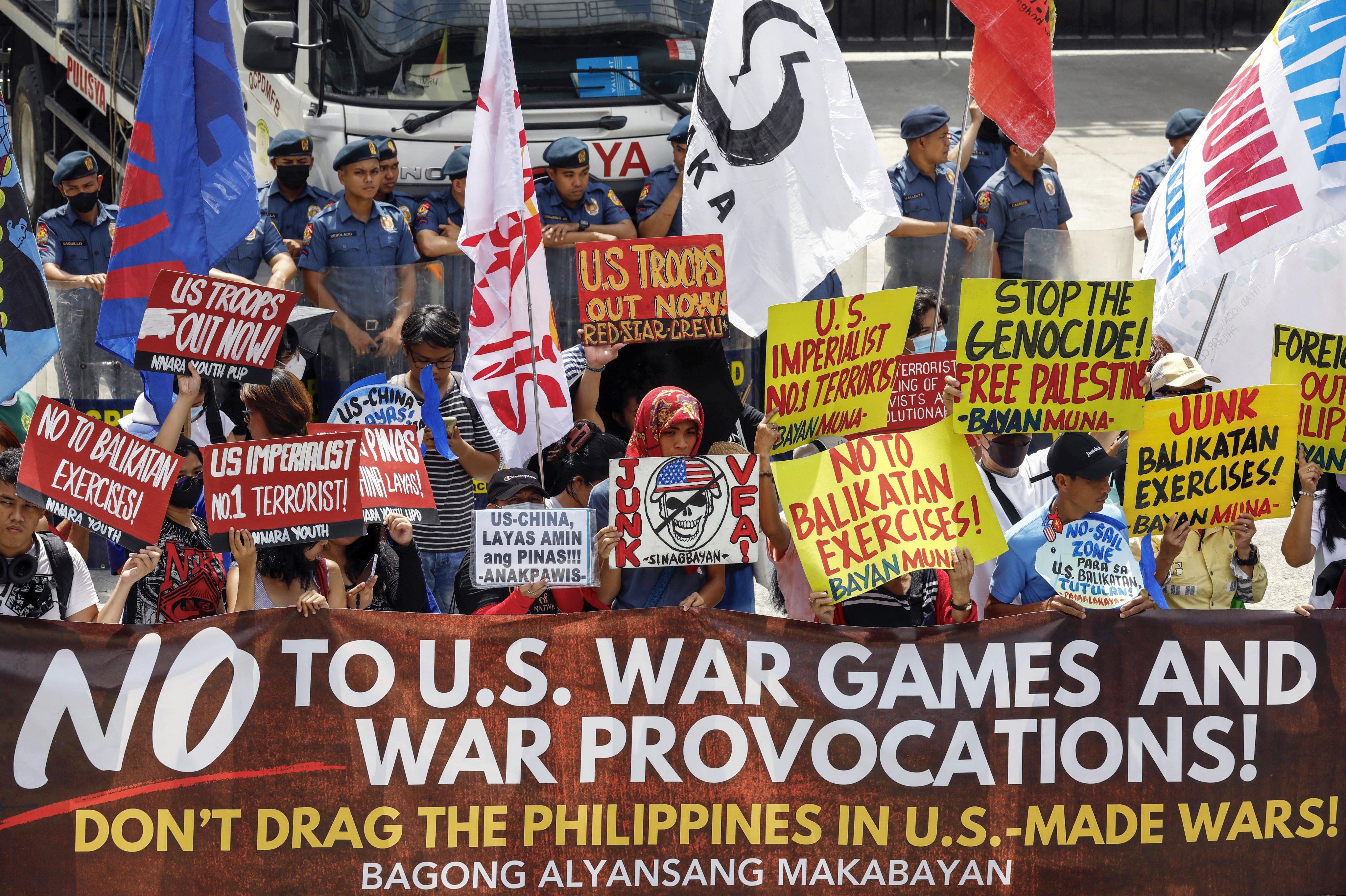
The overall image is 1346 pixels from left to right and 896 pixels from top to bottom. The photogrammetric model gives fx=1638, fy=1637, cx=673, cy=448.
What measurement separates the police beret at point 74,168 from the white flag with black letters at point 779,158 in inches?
159

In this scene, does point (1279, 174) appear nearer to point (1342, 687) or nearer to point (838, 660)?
point (1342, 687)

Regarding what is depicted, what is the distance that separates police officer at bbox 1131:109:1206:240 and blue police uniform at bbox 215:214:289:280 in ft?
15.8

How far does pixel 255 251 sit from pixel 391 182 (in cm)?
90

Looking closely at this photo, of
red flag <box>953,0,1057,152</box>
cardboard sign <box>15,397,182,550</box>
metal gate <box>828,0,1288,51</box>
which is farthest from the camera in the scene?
metal gate <box>828,0,1288,51</box>

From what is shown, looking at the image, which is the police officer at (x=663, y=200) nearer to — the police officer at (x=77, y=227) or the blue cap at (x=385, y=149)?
the blue cap at (x=385, y=149)

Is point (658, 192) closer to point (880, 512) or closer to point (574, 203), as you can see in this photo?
point (574, 203)

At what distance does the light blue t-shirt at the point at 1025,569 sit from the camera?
5.28 m

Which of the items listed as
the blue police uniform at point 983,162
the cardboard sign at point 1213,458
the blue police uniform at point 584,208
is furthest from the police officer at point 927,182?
the cardboard sign at point 1213,458

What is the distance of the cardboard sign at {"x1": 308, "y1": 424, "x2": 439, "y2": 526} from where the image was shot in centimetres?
533

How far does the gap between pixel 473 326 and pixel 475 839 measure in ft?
6.82

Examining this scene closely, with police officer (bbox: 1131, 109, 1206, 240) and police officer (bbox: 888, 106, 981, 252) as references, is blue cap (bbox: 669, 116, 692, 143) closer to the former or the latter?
police officer (bbox: 888, 106, 981, 252)

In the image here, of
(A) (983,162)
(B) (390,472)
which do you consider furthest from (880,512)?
(A) (983,162)

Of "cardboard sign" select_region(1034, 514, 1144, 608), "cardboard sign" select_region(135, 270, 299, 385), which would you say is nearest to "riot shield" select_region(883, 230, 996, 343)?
"cardboard sign" select_region(1034, 514, 1144, 608)

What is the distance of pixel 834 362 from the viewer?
18.4ft
